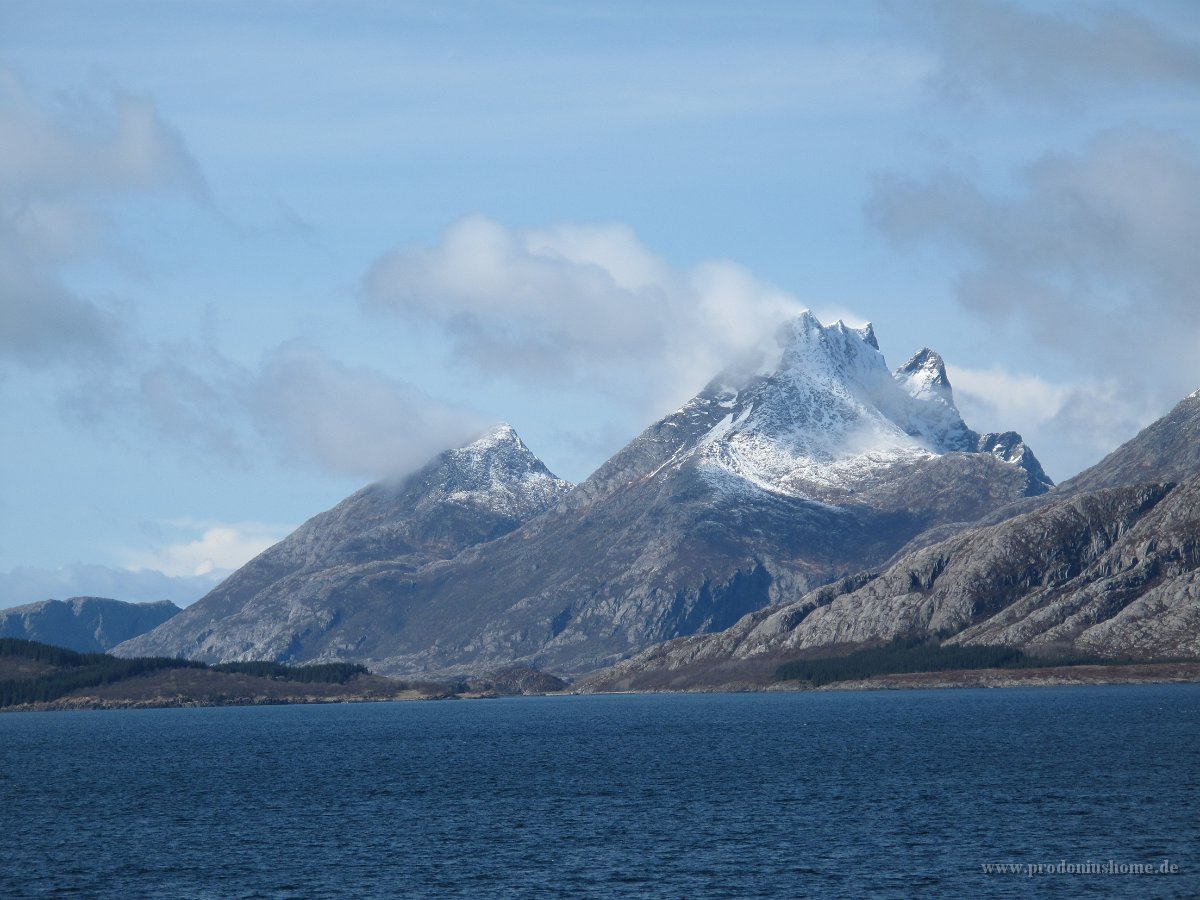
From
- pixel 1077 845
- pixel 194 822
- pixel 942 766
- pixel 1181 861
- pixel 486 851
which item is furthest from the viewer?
pixel 942 766

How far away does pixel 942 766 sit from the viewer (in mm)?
181875

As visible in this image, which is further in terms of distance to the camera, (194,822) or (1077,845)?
(194,822)

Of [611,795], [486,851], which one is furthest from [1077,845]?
[611,795]

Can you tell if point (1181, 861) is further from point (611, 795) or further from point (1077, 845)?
point (611, 795)

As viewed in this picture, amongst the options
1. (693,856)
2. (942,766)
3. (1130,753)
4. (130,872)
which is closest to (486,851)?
(693,856)

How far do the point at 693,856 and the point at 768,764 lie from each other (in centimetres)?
8117

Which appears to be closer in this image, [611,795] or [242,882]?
[242,882]

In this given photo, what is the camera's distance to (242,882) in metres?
112

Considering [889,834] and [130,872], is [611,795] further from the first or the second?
[130,872]

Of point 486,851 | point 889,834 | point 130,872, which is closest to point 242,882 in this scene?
point 130,872

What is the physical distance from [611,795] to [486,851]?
40.1 meters

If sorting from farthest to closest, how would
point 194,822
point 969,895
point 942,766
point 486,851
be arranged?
point 942,766 → point 194,822 → point 486,851 → point 969,895

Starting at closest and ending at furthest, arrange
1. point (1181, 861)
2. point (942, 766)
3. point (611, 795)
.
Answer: point (1181, 861) < point (611, 795) < point (942, 766)

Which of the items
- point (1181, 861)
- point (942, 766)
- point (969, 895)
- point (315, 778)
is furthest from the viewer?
point (315, 778)
